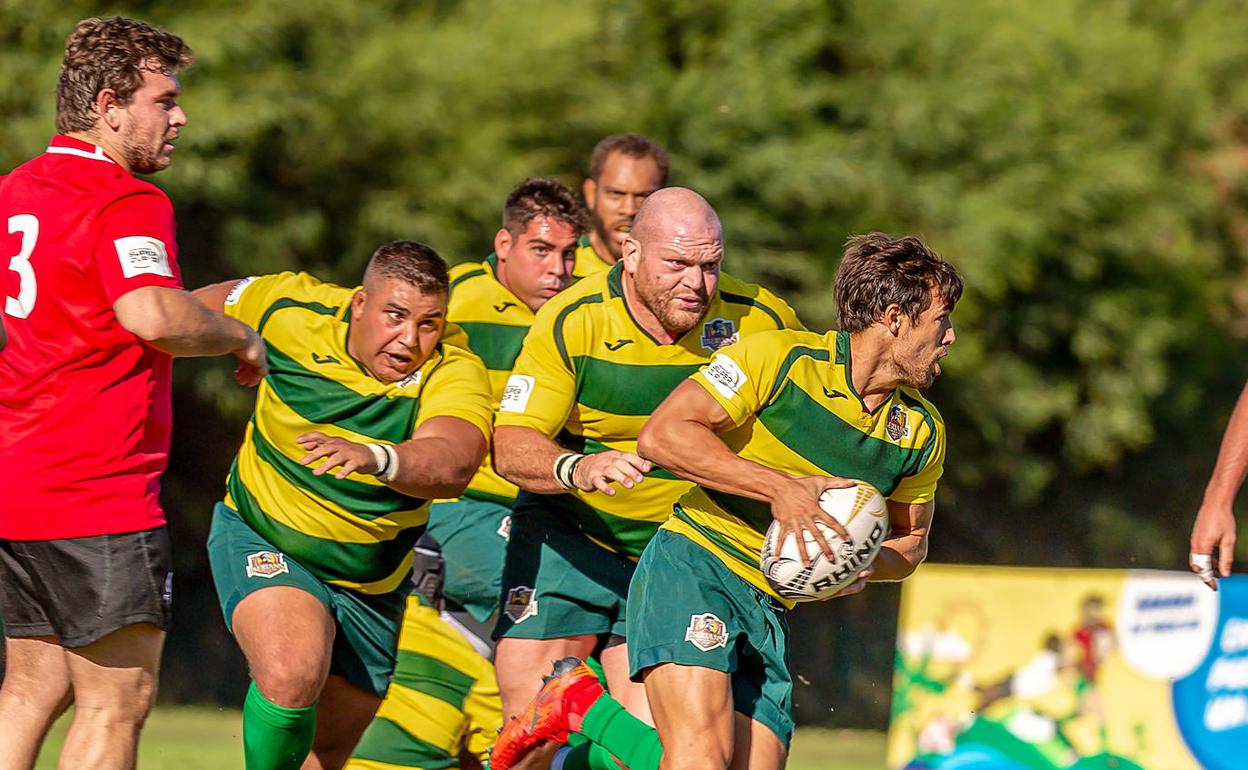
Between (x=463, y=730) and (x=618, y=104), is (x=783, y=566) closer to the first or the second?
(x=463, y=730)

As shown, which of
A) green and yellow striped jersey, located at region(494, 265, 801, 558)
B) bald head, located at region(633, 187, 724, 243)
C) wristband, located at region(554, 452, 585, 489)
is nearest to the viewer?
wristband, located at region(554, 452, 585, 489)

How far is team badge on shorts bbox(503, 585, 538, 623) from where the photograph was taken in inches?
234

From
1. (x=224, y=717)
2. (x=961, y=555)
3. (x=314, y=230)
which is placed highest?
(x=314, y=230)

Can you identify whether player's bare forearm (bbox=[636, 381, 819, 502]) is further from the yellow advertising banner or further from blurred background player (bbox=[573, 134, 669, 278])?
the yellow advertising banner

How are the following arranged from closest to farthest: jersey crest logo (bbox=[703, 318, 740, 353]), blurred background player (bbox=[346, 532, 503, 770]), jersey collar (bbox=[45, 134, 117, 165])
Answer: jersey collar (bbox=[45, 134, 117, 165]) < jersey crest logo (bbox=[703, 318, 740, 353]) < blurred background player (bbox=[346, 532, 503, 770])

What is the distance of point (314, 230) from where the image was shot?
1356 centimetres

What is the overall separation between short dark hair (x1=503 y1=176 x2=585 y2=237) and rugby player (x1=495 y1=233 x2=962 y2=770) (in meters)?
1.79

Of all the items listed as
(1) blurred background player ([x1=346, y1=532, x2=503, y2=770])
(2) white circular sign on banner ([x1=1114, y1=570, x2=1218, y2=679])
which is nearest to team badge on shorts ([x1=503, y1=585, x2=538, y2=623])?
Result: (1) blurred background player ([x1=346, y1=532, x2=503, y2=770])

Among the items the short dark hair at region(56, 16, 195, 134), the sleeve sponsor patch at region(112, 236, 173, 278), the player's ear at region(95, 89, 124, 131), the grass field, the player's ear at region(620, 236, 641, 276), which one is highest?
the short dark hair at region(56, 16, 195, 134)

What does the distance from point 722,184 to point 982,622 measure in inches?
280

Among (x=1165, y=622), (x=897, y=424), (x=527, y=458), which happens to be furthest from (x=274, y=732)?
(x=1165, y=622)

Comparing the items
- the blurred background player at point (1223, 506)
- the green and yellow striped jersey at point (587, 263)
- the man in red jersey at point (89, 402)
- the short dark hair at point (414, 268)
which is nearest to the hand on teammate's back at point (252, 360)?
the man in red jersey at point (89, 402)

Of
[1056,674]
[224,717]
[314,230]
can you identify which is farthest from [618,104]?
[1056,674]

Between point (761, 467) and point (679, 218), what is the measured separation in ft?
3.70
